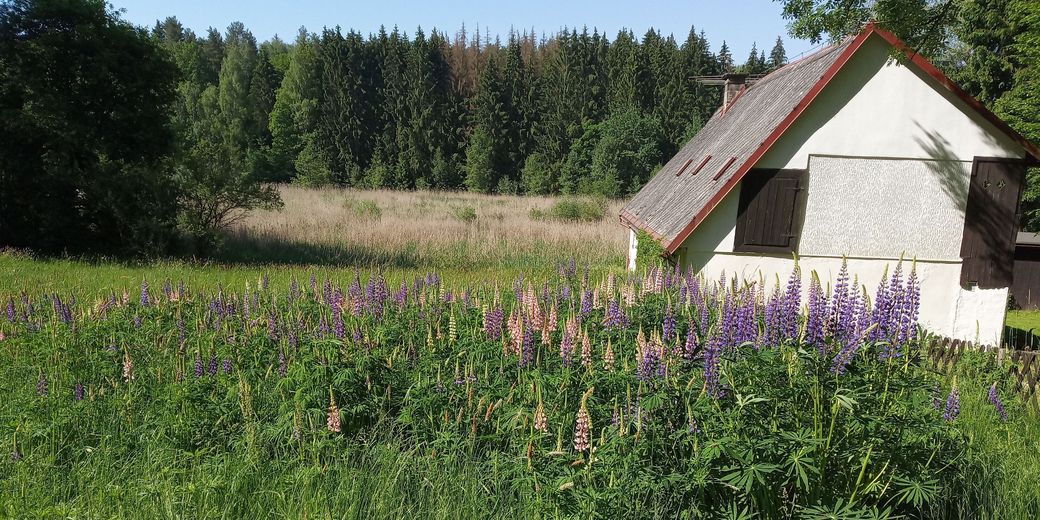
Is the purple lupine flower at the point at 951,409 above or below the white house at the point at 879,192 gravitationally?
below

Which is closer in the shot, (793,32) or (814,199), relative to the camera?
(814,199)

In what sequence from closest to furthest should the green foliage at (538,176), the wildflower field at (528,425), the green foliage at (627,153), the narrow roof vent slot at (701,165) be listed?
the wildflower field at (528,425) < the narrow roof vent slot at (701,165) < the green foliage at (627,153) < the green foliage at (538,176)

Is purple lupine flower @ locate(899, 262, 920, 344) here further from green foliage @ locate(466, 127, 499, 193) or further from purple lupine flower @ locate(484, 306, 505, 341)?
green foliage @ locate(466, 127, 499, 193)

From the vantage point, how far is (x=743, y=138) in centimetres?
1505

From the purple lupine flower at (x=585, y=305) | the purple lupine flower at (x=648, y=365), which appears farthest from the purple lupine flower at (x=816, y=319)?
the purple lupine flower at (x=585, y=305)

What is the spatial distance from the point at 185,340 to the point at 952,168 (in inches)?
553

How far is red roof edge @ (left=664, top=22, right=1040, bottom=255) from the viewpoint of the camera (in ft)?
39.5

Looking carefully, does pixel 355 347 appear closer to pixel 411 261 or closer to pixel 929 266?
pixel 929 266

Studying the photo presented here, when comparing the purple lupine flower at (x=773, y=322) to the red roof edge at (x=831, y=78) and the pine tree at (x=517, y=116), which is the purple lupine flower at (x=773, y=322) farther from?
the pine tree at (x=517, y=116)

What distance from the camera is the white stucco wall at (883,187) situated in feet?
40.7

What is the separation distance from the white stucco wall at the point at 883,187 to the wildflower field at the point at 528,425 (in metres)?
7.13

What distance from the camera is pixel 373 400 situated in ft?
16.1

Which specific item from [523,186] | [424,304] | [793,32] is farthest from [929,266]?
[523,186]

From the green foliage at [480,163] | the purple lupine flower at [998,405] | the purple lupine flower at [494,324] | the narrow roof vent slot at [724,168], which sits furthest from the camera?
the green foliage at [480,163]
